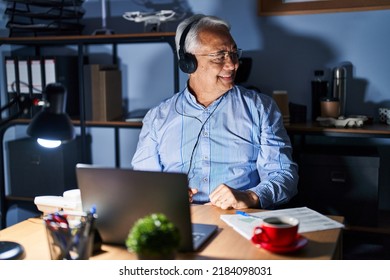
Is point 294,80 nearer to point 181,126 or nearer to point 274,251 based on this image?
point 181,126

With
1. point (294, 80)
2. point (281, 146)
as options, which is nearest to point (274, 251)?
point (281, 146)

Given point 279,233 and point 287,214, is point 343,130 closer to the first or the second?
point 287,214

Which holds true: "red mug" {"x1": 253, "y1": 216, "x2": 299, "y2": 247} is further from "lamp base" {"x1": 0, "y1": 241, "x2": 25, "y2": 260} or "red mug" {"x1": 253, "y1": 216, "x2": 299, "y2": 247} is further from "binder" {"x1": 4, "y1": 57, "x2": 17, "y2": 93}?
"binder" {"x1": 4, "y1": 57, "x2": 17, "y2": 93}

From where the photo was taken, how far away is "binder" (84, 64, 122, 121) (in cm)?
268

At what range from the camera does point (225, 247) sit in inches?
46.6

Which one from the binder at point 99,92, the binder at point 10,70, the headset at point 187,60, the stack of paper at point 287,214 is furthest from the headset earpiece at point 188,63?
the binder at point 10,70

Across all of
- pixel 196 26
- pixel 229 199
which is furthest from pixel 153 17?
pixel 229 199

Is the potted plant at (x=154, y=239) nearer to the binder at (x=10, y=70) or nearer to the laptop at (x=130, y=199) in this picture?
the laptop at (x=130, y=199)

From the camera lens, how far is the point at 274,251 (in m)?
1.14

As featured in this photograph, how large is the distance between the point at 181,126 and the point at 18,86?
1.25m

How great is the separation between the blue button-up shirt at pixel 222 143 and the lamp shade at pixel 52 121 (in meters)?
0.77

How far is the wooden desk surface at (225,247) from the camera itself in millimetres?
1136

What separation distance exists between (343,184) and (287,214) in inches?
40.5

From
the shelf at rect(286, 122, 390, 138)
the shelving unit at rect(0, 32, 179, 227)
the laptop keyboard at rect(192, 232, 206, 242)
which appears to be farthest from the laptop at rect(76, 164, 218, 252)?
the shelving unit at rect(0, 32, 179, 227)
